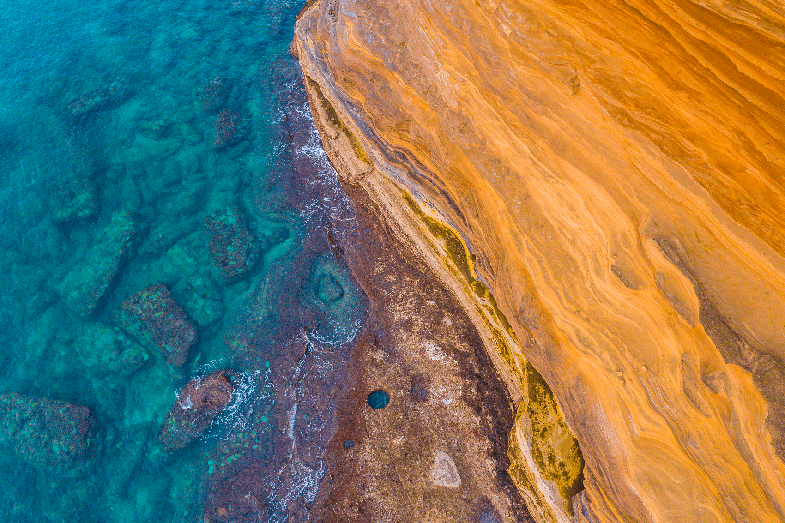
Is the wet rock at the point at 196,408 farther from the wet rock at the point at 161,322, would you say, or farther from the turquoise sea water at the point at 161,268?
the wet rock at the point at 161,322

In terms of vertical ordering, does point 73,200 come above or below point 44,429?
above

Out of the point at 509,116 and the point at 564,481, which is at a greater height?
the point at 509,116

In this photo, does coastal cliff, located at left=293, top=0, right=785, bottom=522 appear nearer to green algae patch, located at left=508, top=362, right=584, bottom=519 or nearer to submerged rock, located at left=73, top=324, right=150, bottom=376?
green algae patch, located at left=508, top=362, right=584, bottom=519

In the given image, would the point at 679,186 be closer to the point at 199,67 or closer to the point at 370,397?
the point at 370,397

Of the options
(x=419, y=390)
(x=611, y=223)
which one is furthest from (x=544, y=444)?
(x=611, y=223)

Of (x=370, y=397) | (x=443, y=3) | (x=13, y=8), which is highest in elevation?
(x=443, y=3)

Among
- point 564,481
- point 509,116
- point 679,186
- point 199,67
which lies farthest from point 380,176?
point 564,481

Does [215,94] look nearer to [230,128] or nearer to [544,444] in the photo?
[230,128]
